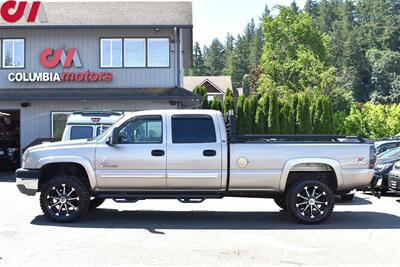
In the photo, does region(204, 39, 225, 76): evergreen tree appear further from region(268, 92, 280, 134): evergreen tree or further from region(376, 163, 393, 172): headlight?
region(376, 163, 393, 172): headlight

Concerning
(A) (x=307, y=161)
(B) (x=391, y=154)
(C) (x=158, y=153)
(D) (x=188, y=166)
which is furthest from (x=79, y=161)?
(B) (x=391, y=154)

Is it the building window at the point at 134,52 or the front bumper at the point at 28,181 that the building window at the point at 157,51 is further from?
the front bumper at the point at 28,181

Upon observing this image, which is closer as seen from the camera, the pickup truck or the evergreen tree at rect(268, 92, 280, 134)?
the pickup truck

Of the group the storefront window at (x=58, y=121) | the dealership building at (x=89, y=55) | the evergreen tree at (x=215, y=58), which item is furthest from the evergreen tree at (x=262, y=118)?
the evergreen tree at (x=215, y=58)

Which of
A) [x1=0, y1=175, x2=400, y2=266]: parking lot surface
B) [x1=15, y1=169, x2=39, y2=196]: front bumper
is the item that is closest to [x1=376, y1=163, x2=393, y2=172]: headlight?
[x1=0, y1=175, x2=400, y2=266]: parking lot surface

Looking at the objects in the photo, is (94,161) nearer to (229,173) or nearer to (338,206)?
(229,173)

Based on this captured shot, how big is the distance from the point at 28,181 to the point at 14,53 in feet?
51.1

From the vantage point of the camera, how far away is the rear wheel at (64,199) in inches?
400

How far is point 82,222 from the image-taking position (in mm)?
10297

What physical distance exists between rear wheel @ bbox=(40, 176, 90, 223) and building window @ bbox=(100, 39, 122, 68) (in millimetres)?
14569

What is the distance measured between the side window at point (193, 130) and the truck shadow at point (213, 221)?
4.81ft

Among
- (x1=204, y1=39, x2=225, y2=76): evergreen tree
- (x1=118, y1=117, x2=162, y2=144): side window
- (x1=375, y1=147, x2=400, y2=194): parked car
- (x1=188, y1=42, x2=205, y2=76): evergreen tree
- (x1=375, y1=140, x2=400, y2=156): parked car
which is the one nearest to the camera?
(x1=118, y1=117, x2=162, y2=144): side window

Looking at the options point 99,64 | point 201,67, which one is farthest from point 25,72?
point 201,67

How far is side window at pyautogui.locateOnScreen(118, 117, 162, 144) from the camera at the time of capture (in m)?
10.2
